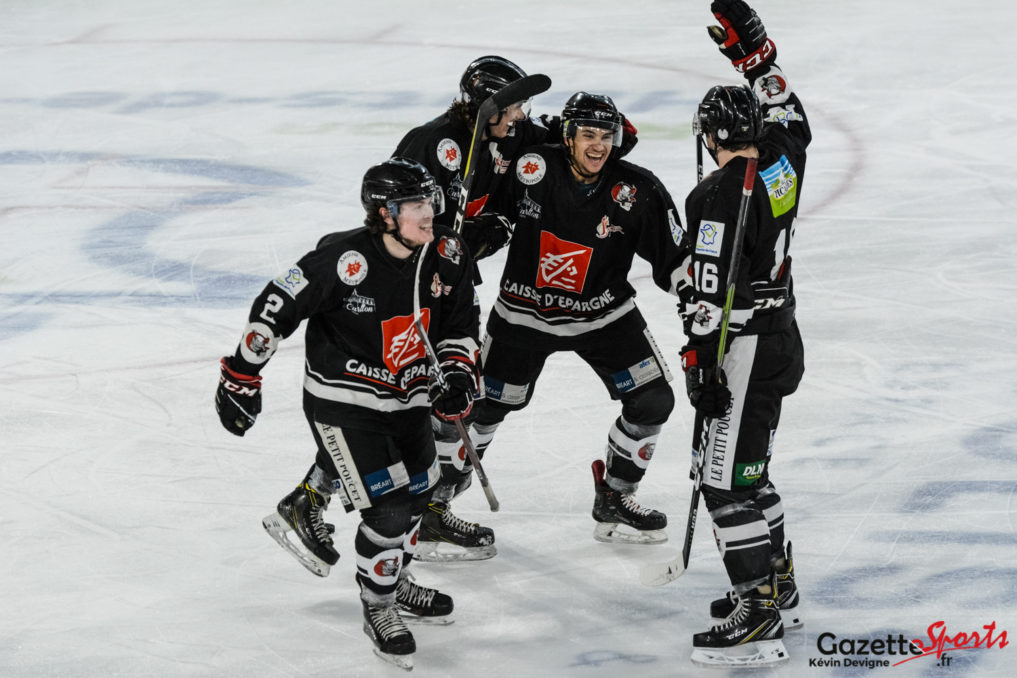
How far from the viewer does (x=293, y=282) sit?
11.8 feet

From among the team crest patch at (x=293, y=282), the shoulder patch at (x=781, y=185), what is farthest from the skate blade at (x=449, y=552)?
the shoulder patch at (x=781, y=185)

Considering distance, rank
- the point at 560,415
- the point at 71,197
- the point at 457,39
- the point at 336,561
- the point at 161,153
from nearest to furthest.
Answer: the point at 336,561 → the point at 560,415 → the point at 71,197 → the point at 161,153 → the point at 457,39

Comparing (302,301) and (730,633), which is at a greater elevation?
(302,301)

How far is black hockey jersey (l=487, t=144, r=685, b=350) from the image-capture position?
4250mm

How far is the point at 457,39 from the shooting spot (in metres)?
11.1

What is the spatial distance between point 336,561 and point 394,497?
1.49 ft

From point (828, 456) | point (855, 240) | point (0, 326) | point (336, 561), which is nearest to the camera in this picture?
point (336, 561)

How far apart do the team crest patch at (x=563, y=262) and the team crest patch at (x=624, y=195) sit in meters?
0.17

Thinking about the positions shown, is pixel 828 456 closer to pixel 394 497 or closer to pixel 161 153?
pixel 394 497

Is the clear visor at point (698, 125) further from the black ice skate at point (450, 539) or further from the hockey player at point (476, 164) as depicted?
the black ice skate at point (450, 539)

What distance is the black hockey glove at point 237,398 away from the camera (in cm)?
365

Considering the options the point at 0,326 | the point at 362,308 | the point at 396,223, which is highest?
the point at 396,223

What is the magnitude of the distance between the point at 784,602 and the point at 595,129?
59.9 inches

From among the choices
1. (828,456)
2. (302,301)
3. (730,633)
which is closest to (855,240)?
(828,456)
